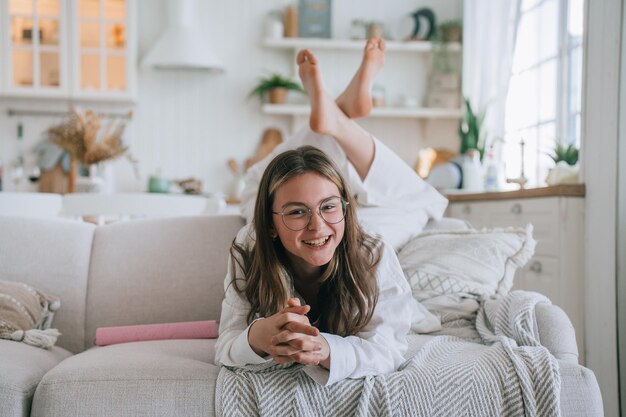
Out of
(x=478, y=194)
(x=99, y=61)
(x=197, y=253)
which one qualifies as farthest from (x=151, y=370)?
(x=99, y=61)

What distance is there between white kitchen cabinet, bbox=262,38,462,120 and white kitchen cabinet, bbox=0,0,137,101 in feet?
3.52

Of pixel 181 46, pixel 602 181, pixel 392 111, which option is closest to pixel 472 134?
pixel 392 111

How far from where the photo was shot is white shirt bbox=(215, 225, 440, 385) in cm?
130

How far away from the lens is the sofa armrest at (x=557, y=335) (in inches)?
60.4

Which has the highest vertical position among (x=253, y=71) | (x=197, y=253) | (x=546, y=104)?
(x=253, y=71)

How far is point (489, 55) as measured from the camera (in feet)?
14.3

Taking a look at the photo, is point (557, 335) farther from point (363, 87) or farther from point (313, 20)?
point (313, 20)

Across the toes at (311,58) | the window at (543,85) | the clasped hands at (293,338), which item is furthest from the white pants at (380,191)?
the window at (543,85)

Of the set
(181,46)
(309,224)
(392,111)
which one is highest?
(181,46)

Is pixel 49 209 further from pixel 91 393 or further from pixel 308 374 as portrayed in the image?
pixel 308 374

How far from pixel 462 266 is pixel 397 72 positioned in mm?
3300

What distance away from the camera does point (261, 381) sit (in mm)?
1334

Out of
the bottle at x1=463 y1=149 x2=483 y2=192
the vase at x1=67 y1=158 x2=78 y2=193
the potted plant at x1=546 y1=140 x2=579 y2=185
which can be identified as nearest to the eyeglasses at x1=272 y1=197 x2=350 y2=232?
the potted plant at x1=546 y1=140 x2=579 y2=185

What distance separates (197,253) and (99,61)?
2.98 meters
